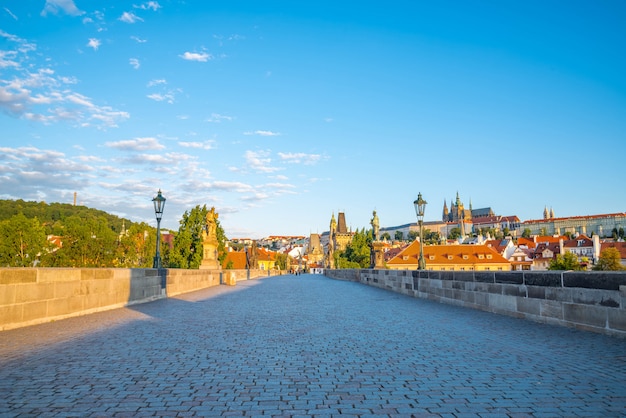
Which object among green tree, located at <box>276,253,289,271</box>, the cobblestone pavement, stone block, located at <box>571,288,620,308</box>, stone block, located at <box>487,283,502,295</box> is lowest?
green tree, located at <box>276,253,289,271</box>

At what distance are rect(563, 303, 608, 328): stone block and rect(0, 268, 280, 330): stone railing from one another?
9620 mm

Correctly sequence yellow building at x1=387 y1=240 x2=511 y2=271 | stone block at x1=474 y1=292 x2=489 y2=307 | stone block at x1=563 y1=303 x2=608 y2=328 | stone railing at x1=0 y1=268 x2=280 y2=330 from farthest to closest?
yellow building at x1=387 y1=240 x2=511 y2=271 < stone block at x1=474 y1=292 x2=489 y2=307 < stone railing at x1=0 y1=268 x2=280 y2=330 < stone block at x1=563 y1=303 x2=608 y2=328

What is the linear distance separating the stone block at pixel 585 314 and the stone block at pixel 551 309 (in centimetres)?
16

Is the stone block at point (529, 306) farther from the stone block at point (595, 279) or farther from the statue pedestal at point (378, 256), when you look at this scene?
the statue pedestal at point (378, 256)

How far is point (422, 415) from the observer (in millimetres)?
3846

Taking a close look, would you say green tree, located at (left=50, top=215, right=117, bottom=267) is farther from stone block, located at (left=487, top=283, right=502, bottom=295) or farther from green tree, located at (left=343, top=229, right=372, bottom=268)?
stone block, located at (left=487, top=283, right=502, bottom=295)

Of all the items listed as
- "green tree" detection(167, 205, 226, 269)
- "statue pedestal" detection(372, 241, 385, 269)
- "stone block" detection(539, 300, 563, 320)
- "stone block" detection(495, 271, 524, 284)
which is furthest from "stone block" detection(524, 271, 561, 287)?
"green tree" detection(167, 205, 226, 269)

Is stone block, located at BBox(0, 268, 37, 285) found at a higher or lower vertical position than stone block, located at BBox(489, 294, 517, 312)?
higher

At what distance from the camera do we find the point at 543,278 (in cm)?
956

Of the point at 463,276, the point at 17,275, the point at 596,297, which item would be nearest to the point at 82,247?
the point at 463,276

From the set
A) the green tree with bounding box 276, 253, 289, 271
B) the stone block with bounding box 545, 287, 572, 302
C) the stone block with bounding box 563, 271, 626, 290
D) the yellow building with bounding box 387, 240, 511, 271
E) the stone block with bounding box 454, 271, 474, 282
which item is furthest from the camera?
the green tree with bounding box 276, 253, 289, 271

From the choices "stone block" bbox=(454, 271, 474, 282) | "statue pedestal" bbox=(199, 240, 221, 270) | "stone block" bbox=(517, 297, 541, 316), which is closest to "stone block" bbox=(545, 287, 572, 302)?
"stone block" bbox=(517, 297, 541, 316)

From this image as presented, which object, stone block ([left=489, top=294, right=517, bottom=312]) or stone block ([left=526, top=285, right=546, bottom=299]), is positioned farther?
stone block ([left=489, top=294, right=517, bottom=312])

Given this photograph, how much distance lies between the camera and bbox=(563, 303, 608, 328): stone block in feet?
25.4
